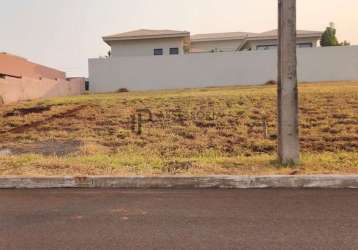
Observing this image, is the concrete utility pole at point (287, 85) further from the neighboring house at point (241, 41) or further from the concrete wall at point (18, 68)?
the concrete wall at point (18, 68)

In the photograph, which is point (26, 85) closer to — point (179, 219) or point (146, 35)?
point (146, 35)

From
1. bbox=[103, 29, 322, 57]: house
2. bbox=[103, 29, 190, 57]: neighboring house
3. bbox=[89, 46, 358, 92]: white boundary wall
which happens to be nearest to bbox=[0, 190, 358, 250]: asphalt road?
bbox=[89, 46, 358, 92]: white boundary wall

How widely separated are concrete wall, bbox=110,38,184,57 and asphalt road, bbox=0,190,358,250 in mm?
26725

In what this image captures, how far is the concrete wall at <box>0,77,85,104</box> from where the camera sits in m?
21.6

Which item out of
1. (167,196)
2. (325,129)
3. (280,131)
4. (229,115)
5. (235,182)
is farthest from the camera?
(229,115)

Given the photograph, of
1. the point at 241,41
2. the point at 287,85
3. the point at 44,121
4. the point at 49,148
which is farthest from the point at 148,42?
Answer: the point at 287,85

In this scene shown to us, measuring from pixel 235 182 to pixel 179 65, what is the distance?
20.3m

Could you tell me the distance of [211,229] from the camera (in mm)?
5340

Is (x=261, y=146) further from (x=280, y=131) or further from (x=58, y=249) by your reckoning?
(x=58, y=249)

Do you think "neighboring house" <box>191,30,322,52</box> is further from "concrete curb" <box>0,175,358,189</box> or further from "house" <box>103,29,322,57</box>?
"concrete curb" <box>0,175,358,189</box>

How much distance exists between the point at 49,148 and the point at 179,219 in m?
6.60

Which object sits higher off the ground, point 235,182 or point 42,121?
point 42,121

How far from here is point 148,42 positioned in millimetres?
33500

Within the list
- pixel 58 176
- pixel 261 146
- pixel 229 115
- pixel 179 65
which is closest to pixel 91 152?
pixel 58 176
